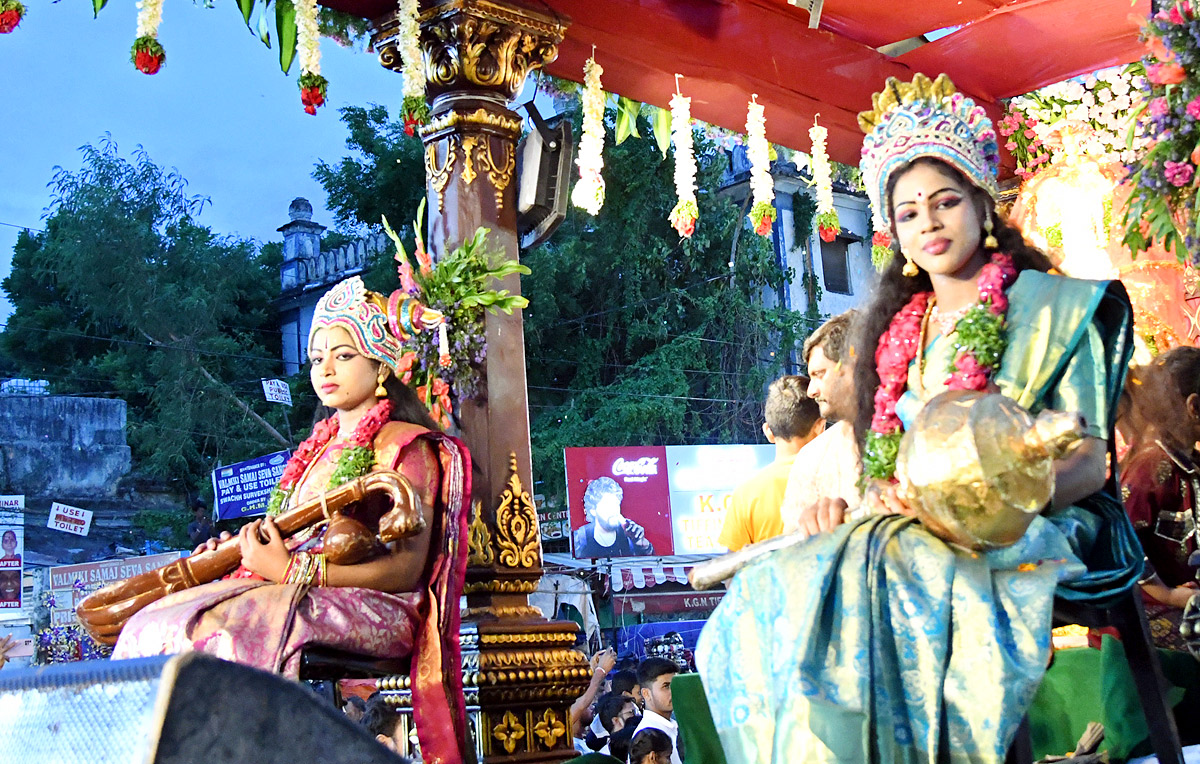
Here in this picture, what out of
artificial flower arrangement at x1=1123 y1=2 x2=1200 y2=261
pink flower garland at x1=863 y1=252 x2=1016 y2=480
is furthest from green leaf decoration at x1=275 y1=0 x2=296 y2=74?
artificial flower arrangement at x1=1123 y1=2 x2=1200 y2=261

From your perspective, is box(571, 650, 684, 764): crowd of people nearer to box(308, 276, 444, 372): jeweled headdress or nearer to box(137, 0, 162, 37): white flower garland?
box(308, 276, 444, 372): jeweled headdress

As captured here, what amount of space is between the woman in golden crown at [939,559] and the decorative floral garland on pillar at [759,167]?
7.98 feet

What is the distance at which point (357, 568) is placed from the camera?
3.69m

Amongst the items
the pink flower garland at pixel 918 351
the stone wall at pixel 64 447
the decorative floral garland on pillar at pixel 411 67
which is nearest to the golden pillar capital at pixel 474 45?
the decorative floral garland on pillar at pixel 411 67

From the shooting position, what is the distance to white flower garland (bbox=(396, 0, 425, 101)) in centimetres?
440

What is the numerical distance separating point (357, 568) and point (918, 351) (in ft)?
5.76

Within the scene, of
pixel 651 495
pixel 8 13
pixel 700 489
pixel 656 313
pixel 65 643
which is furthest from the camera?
pixel 656 313

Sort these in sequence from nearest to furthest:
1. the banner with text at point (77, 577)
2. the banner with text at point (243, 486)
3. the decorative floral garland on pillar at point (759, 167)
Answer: the decorative floral garland on pillar at point (759, 167) < the banner with text at point (77, 577) < the banner with text at point (243, 486)

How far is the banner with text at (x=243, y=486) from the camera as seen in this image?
699 inches

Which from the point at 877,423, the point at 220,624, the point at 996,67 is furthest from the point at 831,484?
the point at 996,67

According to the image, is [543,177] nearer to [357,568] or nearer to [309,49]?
[309,49]

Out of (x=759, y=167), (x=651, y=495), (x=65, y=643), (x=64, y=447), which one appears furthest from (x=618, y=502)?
(x=759, y=167)

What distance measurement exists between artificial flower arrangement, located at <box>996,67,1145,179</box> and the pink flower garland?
2.89 metres

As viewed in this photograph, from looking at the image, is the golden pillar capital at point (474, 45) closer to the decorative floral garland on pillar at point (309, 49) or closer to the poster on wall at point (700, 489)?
the decorative floral garland on pillar at point (309, 49)
